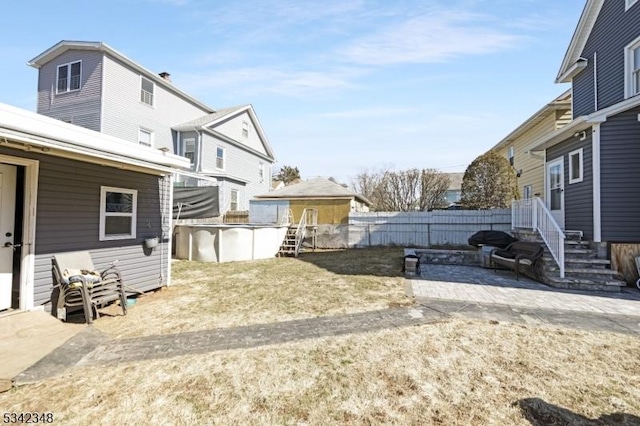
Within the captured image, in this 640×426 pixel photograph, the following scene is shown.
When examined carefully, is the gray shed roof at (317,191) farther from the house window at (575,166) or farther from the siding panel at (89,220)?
the siding panel at (89,220)

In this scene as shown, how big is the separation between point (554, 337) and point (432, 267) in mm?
5268

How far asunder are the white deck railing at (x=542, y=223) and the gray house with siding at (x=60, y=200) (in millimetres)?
8967

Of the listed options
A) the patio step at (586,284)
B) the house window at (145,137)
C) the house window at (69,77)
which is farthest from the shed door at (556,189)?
the house window at (69,77)

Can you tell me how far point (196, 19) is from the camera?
855cm

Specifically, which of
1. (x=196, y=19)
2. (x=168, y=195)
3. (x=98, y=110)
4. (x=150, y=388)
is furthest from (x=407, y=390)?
(x=98, y=110)

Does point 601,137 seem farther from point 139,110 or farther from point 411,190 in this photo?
point 139,110

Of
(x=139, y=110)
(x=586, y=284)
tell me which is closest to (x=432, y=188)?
(x=586, y=284)

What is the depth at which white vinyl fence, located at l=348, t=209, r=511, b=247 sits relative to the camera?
12820 mm

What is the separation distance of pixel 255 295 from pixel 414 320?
326 cm

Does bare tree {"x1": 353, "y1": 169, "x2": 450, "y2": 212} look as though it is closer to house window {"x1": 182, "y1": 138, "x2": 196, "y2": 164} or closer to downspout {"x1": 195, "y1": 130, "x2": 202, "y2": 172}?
downspout {"x1": 195, "y1": 130, "x2": 202, "y2": 172}

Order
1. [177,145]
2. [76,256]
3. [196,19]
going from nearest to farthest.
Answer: [76,256] < [196,19] < [177,145]

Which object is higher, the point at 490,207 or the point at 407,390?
the point at 490,207

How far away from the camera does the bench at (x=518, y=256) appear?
750cm

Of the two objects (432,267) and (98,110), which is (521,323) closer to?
(432,267)
